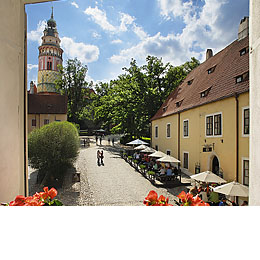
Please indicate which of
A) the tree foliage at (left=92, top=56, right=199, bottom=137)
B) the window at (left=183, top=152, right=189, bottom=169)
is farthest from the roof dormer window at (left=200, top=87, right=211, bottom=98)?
the tree foliage at (left=92, top=56, right=199, bottom=137)

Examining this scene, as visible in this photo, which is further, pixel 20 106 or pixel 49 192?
pixel 20 106

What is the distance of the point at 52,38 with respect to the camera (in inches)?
233

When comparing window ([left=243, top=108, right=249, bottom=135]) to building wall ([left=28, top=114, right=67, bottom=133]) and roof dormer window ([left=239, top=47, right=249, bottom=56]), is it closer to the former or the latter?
roof dormer window ([left=239, top=47, right=249, bottom=56])

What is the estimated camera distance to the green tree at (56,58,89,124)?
954cm

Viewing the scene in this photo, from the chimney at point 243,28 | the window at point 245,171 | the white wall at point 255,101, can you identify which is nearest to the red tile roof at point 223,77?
the chimney at point 243,28

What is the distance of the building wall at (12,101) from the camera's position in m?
1.24

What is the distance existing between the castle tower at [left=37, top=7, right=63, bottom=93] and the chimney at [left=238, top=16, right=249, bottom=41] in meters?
6.20

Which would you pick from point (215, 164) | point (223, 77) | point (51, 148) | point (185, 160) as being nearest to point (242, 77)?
point (223, 77)

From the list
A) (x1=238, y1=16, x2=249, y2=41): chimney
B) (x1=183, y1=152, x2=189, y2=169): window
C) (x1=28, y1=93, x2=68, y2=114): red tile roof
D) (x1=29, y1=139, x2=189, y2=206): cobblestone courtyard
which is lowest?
(x1=29, y1=139, x2=189, y2=206): cobblestone courtyard

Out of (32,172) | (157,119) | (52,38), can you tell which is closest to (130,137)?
(157,119)
